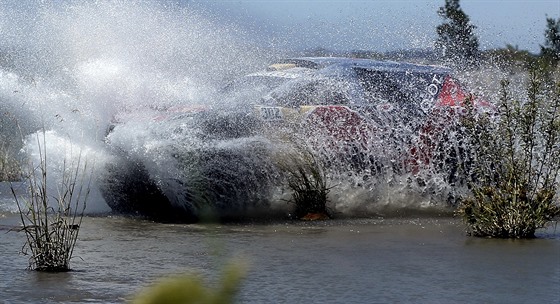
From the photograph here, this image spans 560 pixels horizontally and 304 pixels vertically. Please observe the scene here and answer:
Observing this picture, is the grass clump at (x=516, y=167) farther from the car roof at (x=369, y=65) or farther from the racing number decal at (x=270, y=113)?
the car roof at (x=369, y=65)

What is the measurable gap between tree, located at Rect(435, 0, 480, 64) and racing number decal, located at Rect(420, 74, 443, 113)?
5.98ft

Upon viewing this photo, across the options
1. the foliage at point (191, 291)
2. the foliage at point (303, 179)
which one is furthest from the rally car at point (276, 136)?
the foliage at point (191, 291)

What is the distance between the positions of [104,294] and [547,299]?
239cm

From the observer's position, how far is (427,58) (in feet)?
43.5

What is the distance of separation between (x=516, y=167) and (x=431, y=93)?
2283 millimetres

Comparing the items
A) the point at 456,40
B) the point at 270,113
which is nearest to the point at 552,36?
the point at 456,40

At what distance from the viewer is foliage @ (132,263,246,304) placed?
0.66 m

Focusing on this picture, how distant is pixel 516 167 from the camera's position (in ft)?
27.1

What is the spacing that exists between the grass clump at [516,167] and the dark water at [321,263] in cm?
19

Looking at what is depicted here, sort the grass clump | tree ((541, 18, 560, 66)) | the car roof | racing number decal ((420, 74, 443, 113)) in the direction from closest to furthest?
the grass clump
racing number decal ((420, 74, 443, 113))
the car roof
tree ((541, 18, 560, 66))

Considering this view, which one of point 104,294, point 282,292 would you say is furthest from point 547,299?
point 104,294

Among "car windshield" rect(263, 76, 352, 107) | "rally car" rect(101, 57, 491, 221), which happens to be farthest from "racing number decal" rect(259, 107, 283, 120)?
"car windshield" rect(263, 76, 352, 107)

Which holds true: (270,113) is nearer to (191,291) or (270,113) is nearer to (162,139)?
(162,139)

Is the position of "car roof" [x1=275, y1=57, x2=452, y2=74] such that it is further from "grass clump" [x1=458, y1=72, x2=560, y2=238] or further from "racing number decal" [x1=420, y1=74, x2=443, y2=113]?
"grass clump" [x1=458, y1=72, x2=560, y2=238]
